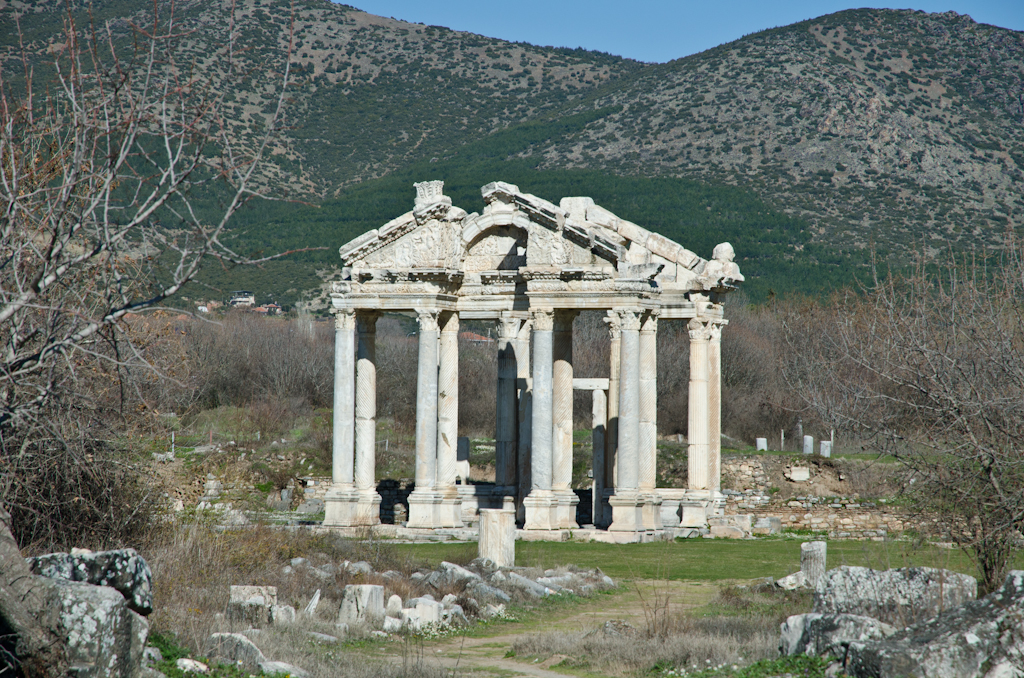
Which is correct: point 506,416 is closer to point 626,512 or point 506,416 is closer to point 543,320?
point 543,320

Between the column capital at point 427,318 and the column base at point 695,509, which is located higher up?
the column capital at point 427,318

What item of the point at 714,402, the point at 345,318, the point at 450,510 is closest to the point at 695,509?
the point at 714,402

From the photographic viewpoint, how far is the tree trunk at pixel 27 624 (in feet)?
28.5

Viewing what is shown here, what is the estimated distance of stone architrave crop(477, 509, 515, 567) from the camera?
65.1ft

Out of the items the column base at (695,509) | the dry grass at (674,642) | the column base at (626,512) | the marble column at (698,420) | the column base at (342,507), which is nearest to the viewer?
the dry grass at (674,642)

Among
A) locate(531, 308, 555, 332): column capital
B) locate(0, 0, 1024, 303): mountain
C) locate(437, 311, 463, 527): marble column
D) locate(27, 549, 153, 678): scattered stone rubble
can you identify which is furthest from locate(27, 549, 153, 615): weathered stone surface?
locate(0, 0, 1024, 303): mountain

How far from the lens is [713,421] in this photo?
94.6 feet

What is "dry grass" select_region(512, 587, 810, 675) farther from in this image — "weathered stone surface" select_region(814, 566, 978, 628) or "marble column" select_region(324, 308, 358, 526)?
"marble column" select_region(324, 308, 358, 526)

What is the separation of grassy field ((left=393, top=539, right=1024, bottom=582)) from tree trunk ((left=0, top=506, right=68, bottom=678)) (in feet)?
38.2

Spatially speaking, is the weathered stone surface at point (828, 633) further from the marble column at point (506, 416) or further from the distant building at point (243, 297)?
A: the distant building at point (243, 297)

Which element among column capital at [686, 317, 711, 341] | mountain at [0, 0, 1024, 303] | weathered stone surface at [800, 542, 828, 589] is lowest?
weathered stone surface at [800, 542, 828, 589]

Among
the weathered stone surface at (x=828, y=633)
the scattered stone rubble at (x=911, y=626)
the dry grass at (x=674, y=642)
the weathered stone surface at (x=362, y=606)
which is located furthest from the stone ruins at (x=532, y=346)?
the weathered stone surface at (x=828, y=633)

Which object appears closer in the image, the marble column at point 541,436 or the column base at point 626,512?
the column base at point 626,512

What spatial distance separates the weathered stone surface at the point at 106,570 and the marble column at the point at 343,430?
16.7 metres
